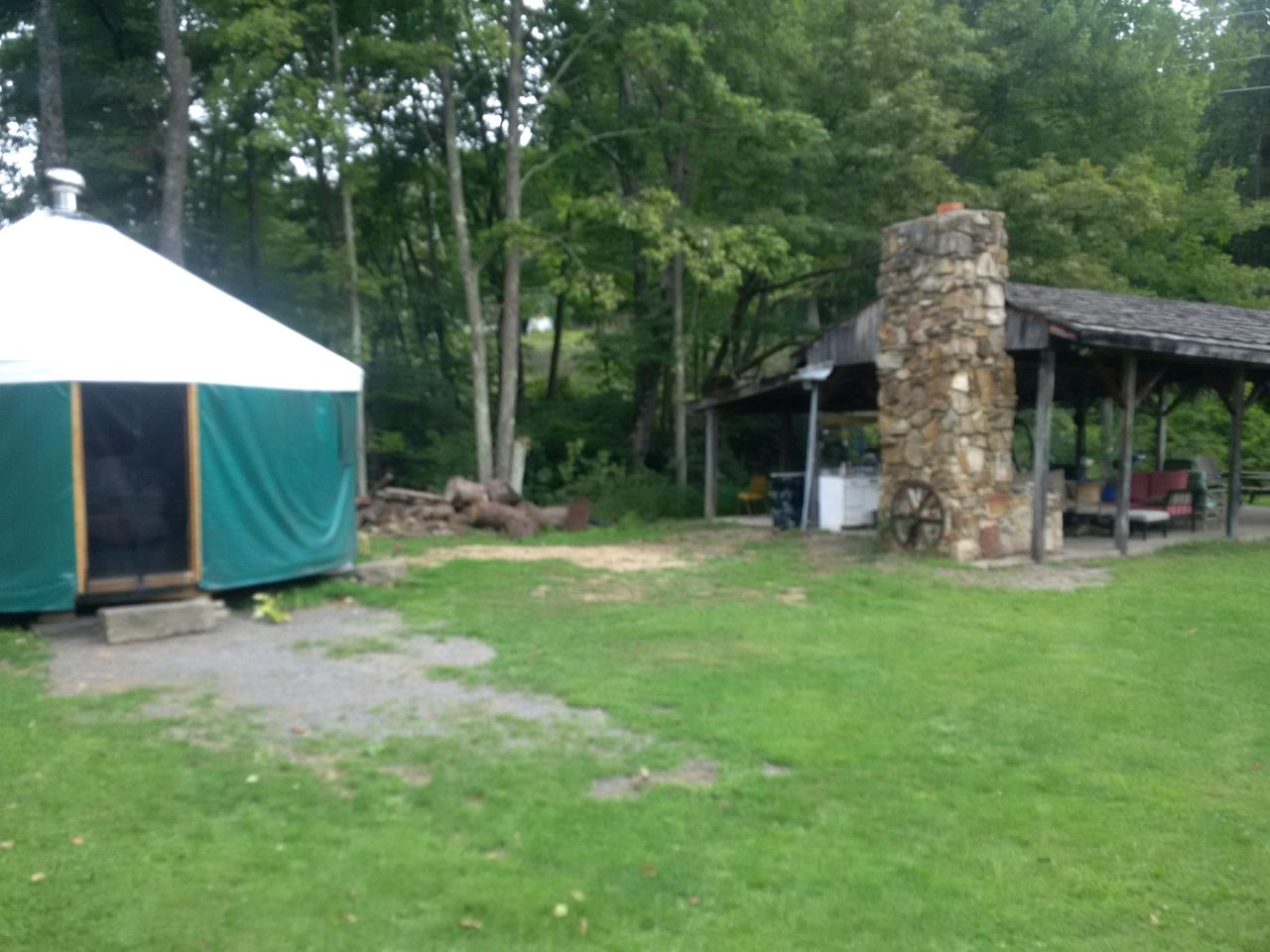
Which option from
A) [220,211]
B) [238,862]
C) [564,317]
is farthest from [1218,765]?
[564,317]

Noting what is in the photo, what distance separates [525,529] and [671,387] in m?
8.60

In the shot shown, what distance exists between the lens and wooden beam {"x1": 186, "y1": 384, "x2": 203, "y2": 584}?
28.3 ft

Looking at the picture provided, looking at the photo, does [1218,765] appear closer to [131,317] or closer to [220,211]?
[131,317]

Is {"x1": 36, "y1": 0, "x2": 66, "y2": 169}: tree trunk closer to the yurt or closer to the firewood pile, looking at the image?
the yurt

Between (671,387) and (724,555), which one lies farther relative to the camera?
(671,387)

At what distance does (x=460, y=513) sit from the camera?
15234mm

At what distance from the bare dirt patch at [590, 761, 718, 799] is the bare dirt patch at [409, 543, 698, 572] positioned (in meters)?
6.11

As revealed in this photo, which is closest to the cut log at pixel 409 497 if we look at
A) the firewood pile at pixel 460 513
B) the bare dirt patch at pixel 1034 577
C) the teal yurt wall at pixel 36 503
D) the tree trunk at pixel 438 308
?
the firewood pile at pixel 460 513

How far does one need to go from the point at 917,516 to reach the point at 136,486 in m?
7.32

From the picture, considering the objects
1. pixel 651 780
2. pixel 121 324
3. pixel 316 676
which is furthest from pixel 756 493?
pixel 651 780

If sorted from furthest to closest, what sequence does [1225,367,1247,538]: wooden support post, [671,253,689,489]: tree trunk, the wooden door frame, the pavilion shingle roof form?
[671,253,689,489]: tree trunk → [1225,367,1247,538]: wooden support post → the pavilion shingle roof → the wooden door frame

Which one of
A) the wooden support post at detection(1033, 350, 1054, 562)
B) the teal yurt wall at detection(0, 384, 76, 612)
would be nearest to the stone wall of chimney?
the wooden support post at detection(1033, 350, 1054, 562)

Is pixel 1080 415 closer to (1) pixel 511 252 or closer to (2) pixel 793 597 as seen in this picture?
(1) pixel 511 252

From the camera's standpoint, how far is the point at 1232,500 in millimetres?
13367
